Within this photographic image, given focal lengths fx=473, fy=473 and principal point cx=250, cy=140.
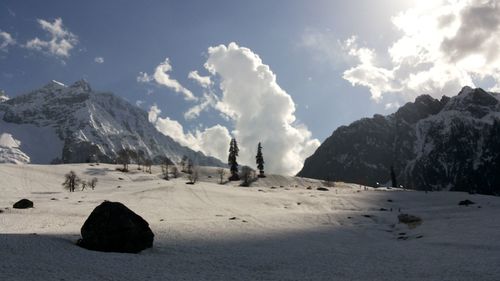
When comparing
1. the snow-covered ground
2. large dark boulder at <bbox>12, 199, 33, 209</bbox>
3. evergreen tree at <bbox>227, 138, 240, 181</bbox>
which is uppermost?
evergreen tree at <bbox>227, 138, 240, 181</bbox>

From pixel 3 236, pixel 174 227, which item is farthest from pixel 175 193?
pixel 3 236

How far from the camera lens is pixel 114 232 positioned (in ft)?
109

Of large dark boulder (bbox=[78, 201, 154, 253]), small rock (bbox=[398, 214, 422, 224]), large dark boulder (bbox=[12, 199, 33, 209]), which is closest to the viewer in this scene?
large dark boulder (bbox=[78, 201, 154, 253])

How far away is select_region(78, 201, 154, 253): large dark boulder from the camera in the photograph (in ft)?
107

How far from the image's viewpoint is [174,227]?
4756 centimetres

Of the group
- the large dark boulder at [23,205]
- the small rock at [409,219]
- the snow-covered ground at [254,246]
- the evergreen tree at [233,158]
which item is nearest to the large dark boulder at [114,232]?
the snow-covered ground at [254,246]

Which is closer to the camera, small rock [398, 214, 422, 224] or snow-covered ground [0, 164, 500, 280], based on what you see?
snow-covered ground [0, 164, 500, 280]

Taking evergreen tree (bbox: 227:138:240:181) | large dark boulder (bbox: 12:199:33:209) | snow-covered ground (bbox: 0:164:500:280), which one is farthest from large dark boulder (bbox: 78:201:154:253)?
evergreen tree (bbox: 227:138:240:181)

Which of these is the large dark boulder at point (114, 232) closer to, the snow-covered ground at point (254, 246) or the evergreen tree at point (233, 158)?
the snow-covered ground at point (254, 246)

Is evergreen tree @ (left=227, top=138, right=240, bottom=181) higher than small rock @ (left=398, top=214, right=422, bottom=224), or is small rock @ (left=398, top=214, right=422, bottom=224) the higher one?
evergreen tree @ (left=227, top=138, right=240, bottom=181)

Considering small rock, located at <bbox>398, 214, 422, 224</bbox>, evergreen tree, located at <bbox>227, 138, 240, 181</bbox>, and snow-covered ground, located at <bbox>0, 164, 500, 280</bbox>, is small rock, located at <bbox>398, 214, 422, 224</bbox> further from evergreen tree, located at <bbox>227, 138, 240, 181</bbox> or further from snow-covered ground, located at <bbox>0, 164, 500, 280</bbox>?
evergreen tree, located at <bbox>227, 138, 240, 181</bbox>

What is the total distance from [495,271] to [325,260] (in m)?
11.3

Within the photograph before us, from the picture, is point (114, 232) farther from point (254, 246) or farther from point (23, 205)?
point (23, 205)

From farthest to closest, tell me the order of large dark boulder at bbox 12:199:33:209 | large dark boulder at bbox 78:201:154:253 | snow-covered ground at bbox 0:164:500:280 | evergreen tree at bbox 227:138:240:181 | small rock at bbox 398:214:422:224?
evergreen tree at bbox 227:138:240:181 < small rock at bbox 398:214:422:224 < large dark boulder at bbox 12:199:33:209 < large dark boulder at bbox 78:201:154:253 < snow-covered ground at bbox 0:164:500:280
